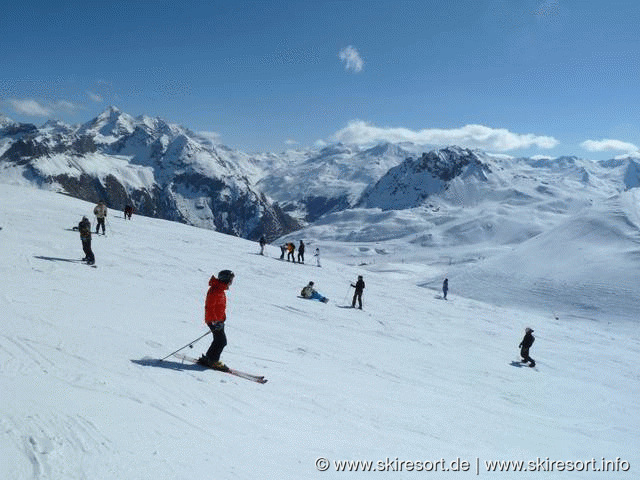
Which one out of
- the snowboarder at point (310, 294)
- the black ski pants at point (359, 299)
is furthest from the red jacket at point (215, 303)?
the black ski pants at point (359, 299)

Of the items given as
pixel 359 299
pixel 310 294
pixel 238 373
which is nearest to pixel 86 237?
pixel 310 294

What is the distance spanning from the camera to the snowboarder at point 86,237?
1858 cm

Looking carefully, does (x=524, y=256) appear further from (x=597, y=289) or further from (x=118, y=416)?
(x=118, y=416)

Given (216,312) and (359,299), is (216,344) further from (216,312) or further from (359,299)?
(359,299)

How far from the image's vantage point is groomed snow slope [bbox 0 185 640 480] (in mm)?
6027

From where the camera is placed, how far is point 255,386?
371 inches

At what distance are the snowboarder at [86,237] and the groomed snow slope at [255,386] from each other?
0.50 metres

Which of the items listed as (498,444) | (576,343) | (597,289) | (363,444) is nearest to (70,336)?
(363,444)

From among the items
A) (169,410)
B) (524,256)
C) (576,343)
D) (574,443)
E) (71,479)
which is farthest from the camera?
(524,256)

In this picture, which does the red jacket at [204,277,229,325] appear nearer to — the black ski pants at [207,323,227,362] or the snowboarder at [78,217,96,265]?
the black ski pants at [207,323,227,362]

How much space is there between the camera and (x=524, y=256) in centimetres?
7169

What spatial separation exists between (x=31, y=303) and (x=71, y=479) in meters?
7.99

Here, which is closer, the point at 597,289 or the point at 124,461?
the point at 124,461

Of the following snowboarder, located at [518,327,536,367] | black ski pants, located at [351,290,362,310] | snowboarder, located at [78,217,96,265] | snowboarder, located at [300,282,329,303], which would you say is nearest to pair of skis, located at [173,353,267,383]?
snowboarder, located at [78,217,96,265]
